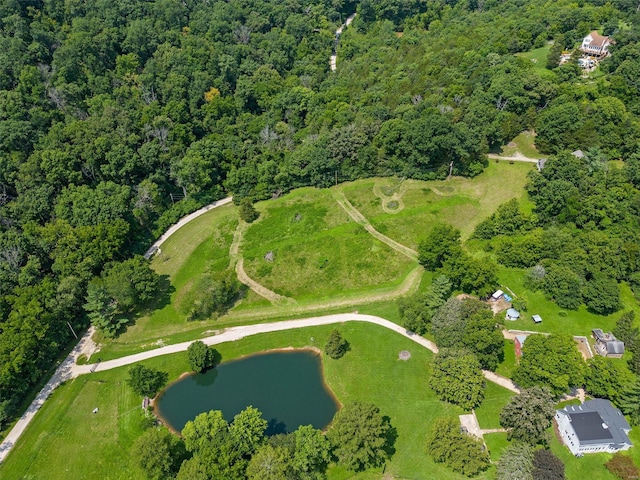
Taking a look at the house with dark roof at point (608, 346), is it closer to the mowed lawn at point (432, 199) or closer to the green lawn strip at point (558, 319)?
the green lawn strip at point (558, 319)

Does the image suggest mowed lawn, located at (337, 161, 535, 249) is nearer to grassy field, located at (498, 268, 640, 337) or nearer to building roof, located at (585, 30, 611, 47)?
grassy field, located at (498, 268, 640, 337)

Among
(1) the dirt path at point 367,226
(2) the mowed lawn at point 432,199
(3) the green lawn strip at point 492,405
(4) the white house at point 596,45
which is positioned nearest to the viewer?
(3) the green lawn strip at point 492,405

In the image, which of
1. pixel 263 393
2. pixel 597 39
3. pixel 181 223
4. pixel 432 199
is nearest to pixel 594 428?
pixel 263 393

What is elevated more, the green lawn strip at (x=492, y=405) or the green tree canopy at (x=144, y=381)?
the green tree canopy at (x=144, y=381)

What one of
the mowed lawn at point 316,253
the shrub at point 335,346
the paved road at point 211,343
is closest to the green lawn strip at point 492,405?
the paved road at point 211,343

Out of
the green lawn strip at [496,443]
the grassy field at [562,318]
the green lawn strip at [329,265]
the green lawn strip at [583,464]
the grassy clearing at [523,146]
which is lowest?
the green lawn strip at [583,464]

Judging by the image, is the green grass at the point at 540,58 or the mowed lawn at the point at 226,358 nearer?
the mowed lawn at the point at 226,358

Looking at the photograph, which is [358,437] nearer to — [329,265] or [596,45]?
[329,265]
